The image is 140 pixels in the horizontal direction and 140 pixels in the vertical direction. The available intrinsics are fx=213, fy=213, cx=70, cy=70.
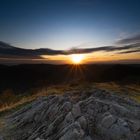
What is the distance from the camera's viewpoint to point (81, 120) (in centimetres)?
1208

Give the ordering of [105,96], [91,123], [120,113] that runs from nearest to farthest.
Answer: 1. [91,123]
2. [120,113]
3. [105,96]

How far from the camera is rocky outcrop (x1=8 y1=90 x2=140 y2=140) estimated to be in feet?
37.1

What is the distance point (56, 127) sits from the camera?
1238cm

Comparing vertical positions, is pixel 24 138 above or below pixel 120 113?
below

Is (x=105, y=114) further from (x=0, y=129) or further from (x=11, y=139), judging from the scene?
(x=0, y=129)

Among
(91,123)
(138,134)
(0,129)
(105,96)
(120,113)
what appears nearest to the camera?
(138,134)

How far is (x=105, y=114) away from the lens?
12469mm

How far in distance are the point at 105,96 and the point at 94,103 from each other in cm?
215

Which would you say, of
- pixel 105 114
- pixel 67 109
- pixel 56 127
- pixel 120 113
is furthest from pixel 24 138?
pixel 120 113

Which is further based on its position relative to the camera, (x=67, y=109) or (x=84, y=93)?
(x=84, y=93)

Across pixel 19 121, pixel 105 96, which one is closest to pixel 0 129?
pixel 19 121

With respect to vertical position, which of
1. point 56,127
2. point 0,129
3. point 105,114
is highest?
point 105,114

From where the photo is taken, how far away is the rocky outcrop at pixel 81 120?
11.3m

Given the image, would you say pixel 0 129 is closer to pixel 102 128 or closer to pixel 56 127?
pixel 56 127
